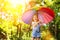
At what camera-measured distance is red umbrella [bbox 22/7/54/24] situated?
5.56 ft

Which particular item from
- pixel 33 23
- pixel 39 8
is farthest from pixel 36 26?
pixel 39 8

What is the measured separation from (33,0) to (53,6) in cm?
16

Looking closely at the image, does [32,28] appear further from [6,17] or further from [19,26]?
[6,17]

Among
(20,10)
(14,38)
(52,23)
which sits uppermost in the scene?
(20,10)

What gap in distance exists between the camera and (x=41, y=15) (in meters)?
1.70

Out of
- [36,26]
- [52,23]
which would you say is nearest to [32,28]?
[36,26]

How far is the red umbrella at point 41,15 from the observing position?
1.69 meters

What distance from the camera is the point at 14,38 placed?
170 cm

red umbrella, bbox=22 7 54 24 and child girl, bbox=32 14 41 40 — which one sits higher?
red umbrella, bbox=22 7 54 24

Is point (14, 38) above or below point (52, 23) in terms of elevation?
below

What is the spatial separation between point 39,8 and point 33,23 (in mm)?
122

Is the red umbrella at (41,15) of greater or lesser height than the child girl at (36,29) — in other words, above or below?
above

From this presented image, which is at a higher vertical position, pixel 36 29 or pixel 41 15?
pixel 41 15

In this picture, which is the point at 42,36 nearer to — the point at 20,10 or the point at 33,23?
the point at 33,23
